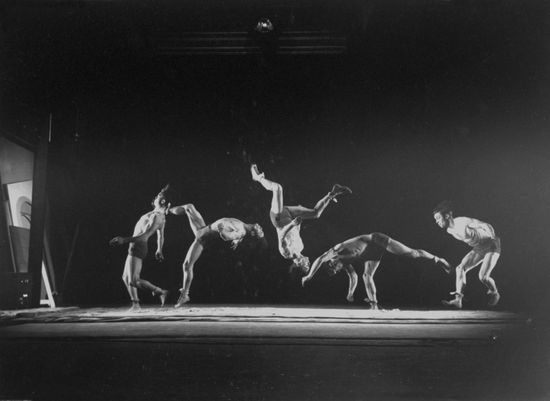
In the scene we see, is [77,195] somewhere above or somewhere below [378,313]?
above

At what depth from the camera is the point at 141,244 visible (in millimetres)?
3215

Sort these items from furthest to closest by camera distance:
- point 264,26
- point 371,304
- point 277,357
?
1. point 371,304
2. point 264,26
3. point 277,357

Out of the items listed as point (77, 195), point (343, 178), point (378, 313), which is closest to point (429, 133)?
point (343, 178)

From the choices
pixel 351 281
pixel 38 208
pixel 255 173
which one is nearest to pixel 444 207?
pixel 351 281

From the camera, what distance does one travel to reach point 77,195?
321cm

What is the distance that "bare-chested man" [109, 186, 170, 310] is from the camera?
10.5 ft

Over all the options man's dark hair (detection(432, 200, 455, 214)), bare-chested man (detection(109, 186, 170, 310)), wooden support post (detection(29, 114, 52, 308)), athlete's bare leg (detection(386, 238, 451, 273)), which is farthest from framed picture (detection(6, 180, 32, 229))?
man's dark hair (detection(432, 200, 455, 214))

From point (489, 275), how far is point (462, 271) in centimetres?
16

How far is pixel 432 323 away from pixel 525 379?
50cm

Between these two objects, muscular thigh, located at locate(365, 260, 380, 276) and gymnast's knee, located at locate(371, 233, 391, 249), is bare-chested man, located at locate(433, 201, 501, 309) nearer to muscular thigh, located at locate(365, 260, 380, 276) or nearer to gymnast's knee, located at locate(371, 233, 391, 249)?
gymnast's knee, located at locate(371, 233, 391, 249)

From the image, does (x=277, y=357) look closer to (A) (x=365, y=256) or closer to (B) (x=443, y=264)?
(A) (x=365, y=256)

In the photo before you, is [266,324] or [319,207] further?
[319,207]

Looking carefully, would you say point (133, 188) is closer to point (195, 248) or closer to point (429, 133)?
point (195, 248)

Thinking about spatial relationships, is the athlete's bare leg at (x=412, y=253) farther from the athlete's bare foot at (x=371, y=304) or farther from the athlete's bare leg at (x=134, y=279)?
the athlete's bare leg at (x=134, y=279)
